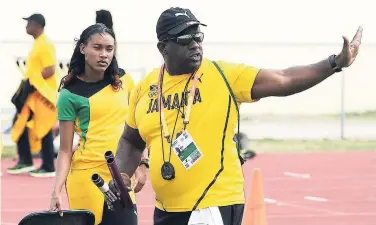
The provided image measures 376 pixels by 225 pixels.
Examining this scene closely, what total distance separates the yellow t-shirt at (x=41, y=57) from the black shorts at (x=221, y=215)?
8.93 metres

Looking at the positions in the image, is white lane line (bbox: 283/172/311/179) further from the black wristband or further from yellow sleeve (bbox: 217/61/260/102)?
the black wristband

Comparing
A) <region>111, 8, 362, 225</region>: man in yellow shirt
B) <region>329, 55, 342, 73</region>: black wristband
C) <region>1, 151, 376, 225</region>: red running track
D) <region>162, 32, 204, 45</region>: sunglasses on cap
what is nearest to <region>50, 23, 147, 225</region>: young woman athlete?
<region>111, 8, 362, 225</region>: man in yellow shirt

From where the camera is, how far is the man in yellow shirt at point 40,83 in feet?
46.4

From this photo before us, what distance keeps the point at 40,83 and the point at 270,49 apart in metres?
8.81

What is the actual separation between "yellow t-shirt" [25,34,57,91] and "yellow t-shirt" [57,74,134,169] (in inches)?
301

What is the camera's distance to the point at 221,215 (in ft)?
17.2

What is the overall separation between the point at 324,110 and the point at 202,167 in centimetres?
1710

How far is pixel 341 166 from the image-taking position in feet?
53.4

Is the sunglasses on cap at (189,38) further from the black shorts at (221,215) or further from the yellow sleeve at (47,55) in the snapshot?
the yellow sleeve at (47,55)

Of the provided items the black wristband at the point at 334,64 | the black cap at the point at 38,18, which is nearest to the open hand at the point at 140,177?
the black wristband at the point at 334,64

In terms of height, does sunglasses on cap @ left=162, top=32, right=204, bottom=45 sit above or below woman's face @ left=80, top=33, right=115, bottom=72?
above

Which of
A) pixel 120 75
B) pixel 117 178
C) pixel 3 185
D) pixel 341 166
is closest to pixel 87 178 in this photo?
Result: pixel 120 75

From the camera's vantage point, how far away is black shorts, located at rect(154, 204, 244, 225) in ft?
17.3

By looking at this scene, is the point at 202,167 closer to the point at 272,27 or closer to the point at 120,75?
the point at 120,75
